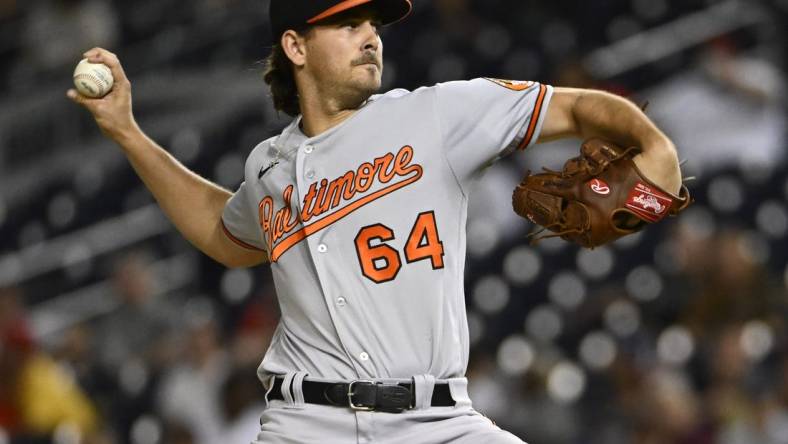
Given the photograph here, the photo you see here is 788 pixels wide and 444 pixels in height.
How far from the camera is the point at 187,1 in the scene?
9.06 meters

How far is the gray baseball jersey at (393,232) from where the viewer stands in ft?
9.20

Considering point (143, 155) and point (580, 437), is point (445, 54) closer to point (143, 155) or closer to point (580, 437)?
point (580, 437)

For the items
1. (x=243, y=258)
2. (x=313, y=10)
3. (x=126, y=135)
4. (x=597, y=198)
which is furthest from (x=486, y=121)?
(x=126, y=135)

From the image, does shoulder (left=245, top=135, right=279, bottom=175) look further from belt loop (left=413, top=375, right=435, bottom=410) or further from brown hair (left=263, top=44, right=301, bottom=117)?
belt loop (left=413, top=375, right=435, bottom=410)

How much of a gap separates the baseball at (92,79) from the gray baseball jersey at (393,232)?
632 millimetres

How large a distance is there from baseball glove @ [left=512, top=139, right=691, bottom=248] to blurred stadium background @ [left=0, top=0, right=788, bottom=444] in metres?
2.54

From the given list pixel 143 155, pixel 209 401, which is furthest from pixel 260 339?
pixel 143 155

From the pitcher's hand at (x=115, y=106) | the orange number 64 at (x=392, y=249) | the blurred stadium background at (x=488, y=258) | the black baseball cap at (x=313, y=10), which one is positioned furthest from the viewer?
the blurred stadium background at (x=488, y=258)

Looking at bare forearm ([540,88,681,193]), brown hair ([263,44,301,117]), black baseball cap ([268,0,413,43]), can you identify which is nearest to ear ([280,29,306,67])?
black baseball cap ([268,0,413,43])

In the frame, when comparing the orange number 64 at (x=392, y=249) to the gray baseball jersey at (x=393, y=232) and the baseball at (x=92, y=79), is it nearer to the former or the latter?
the gray baseball jersey at (x=393, y=232)

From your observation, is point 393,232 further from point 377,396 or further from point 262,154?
point 262,154

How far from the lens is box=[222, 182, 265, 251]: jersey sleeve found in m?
3.22

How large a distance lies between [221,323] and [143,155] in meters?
3.36

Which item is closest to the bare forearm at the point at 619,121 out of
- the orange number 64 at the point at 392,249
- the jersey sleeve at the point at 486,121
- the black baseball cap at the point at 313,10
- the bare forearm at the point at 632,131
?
the bare forearm at the point at 632,131
